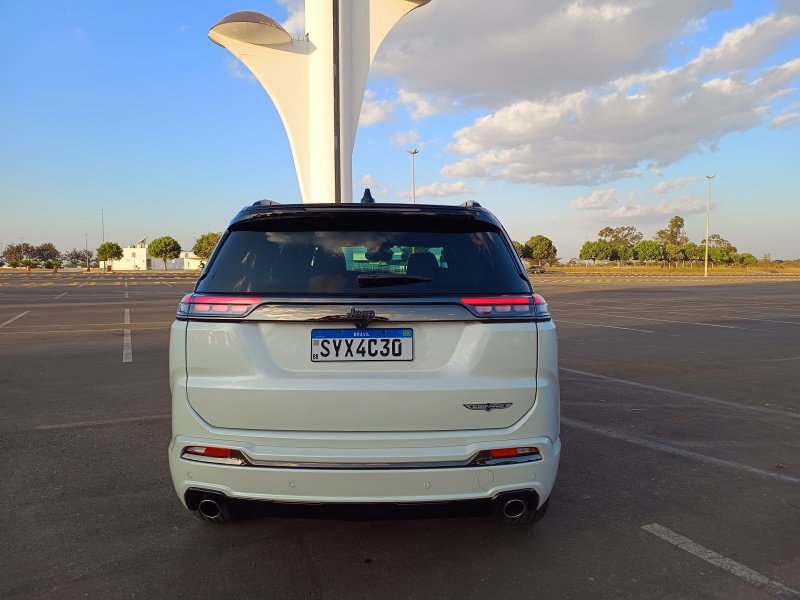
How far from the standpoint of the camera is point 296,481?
2.75 meters

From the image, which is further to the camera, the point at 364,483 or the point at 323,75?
the point at 323,75

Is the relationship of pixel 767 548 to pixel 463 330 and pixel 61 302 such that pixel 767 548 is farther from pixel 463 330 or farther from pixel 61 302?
pixel 61 302

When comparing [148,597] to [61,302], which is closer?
[148,597]

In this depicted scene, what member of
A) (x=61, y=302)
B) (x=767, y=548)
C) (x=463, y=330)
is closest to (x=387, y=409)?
(x=463, y=330)

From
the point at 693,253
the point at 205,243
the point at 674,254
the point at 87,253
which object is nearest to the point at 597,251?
the point at 674,254

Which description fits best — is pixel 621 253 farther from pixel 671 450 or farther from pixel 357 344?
pixel 357 344

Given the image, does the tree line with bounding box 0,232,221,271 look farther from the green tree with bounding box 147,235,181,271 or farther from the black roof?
the black roof

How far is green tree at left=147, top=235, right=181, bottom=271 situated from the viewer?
11744 centimetres

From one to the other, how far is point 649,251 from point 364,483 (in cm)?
11074

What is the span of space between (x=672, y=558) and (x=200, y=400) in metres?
2.48

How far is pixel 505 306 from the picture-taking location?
9.60 ft

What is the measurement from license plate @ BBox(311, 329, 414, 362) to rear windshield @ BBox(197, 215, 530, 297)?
0.18 meters

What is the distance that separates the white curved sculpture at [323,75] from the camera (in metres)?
36.8

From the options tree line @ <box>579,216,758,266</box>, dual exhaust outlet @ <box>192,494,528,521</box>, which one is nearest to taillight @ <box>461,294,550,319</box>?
dual exhaust outlet @ <box>192,494,528,521</box>
